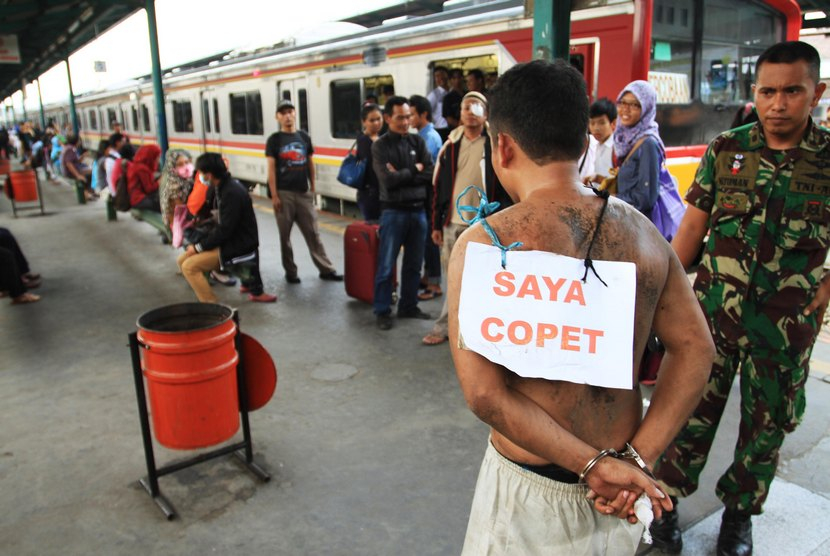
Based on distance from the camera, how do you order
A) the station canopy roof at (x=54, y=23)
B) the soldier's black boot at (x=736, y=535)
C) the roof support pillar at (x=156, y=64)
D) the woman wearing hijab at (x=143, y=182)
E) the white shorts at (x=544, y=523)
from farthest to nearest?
the station canopy roof at (x=54, y=23) < the roof support pillar at (x=156, y=64) < the woman wearing hijab at (x=143, y=182) < the soldier's black boot at (x=736, y=535) < the white shorts at (x=544, y=523)

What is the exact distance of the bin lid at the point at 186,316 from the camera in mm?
3221

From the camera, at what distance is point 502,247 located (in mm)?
1296

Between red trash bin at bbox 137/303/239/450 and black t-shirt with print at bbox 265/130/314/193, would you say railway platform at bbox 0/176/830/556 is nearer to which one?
red trash bin at bbox 137/303/239/450

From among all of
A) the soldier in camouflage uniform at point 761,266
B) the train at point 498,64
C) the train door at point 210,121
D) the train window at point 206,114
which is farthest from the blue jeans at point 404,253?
the train window at point 206,114

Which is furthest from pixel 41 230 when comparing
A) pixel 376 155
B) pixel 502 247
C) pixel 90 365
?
pixel 502 247

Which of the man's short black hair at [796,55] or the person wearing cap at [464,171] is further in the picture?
the person wearing cap at [464,171]

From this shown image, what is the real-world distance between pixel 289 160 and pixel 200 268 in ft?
5.12

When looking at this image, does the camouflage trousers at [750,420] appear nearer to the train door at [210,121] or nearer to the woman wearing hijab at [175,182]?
the woman wearing hijab at [175,182]

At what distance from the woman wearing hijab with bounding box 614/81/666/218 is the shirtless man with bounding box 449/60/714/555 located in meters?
2.61

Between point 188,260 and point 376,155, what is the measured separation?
2003mm

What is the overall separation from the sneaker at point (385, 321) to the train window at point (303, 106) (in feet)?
22.3

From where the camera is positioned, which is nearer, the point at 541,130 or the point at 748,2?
the point at 541,130

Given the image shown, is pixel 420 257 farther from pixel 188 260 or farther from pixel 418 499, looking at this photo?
pixel 418 499

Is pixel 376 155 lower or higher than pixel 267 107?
lower
